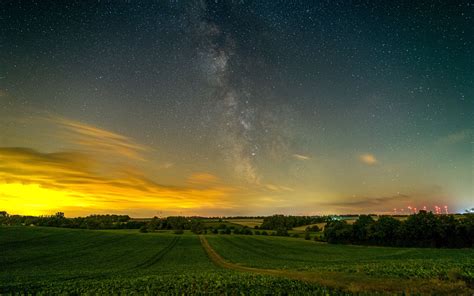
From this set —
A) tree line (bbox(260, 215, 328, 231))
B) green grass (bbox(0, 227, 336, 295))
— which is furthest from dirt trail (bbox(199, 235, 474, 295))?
tree line (bbox(260, 215, 328, 231))

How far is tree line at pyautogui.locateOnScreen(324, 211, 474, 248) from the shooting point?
87375 millimetres

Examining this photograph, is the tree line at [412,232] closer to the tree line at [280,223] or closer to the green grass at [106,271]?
the green grass at [106,271]

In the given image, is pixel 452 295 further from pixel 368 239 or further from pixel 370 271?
pixel 368 239

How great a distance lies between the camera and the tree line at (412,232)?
8738cm

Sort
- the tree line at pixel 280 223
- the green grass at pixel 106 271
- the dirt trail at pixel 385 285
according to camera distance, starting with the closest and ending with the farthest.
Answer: the dirt trail at pixel 385 285 < the green grass at pixel 106 271 < the tree line at pixel 280 223

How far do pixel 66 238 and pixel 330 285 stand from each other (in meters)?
98.5

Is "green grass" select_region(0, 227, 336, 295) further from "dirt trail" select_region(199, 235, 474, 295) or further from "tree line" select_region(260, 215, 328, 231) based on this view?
"tree line" select_region(260, 215, 328, 231)

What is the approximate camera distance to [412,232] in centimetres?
9238

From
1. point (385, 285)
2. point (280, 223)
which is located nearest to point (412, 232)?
point (385, 285)

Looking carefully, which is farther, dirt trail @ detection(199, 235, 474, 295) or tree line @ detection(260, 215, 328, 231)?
tree line @ detection(260, 215, 328, 231)

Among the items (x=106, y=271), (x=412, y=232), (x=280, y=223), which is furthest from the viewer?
(x=280, y=223)

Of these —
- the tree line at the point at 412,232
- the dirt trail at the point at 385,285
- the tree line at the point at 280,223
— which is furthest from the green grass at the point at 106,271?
the tree line at the point at 280,223

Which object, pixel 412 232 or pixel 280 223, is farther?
pixel 280 223

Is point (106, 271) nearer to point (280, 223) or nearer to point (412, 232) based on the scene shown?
point (412, 232)
